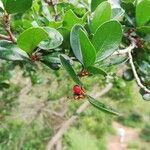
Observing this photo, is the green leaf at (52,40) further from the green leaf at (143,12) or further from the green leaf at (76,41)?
the green leaf at (143,12)

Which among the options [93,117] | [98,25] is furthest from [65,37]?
[93,117]

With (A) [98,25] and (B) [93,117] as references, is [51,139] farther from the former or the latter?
(A) [98,25]

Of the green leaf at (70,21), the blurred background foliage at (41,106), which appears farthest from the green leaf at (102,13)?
the blurred background foliage at (41,106)

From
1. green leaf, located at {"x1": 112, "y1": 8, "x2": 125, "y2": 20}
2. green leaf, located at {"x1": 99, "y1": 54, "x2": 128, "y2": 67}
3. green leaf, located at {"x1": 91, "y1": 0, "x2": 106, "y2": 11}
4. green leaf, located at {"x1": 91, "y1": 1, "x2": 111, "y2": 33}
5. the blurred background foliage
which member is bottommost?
the blurred background foliage

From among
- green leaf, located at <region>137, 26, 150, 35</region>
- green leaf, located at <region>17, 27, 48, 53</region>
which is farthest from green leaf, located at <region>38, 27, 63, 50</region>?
green leaf, located at <region>137, 26, 150, 35</region>

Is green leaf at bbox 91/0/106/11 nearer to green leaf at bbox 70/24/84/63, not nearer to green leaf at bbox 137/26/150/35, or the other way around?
green leaf at bbox 137/26/150/35

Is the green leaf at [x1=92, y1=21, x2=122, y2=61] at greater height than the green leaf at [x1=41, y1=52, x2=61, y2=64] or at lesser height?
greater

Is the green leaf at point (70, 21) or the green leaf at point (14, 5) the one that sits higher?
the green leaf at point (14, 5)
